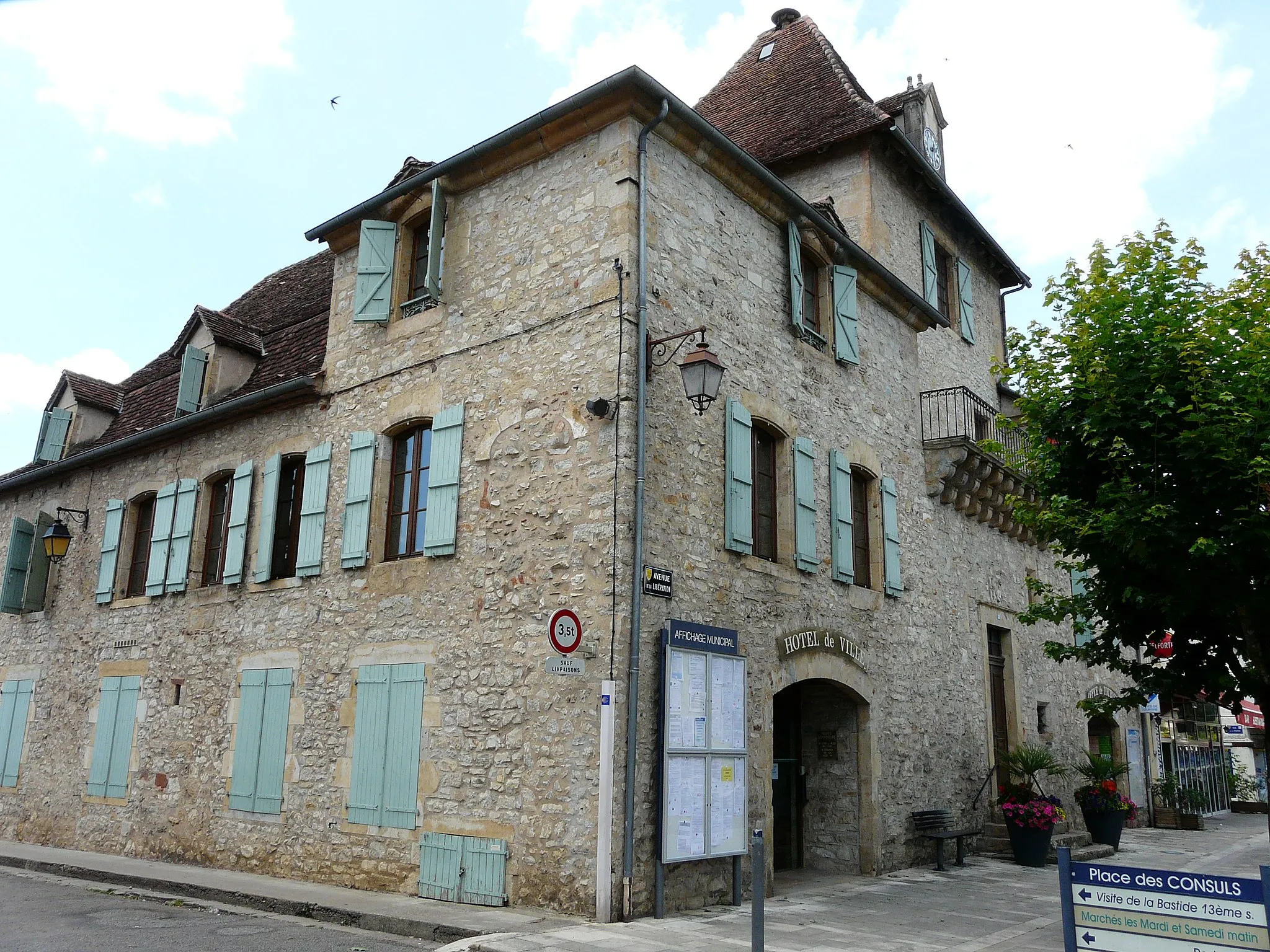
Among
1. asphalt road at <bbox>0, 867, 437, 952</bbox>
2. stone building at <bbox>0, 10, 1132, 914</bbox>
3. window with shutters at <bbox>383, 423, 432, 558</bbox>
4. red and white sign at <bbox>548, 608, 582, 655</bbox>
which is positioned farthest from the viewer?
window with shutters at <bbox>383, 423, 432, 558</bbox>

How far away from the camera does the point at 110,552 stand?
13648mm

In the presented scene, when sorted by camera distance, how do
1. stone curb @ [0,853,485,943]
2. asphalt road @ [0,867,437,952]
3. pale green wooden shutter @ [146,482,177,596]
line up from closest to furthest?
asphalt road @ [0,867,437,952]
stone curb @ [0,853,485,943]
pale green wooden shutter @ [146,482,177,596]

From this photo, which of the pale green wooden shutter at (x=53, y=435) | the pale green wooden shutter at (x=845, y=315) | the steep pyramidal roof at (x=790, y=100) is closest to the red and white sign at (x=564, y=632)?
the pale green wooden shutter at (x=845, y=315)

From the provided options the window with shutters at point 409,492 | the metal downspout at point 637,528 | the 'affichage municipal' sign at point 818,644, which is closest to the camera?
the metal downspout at point 637,528

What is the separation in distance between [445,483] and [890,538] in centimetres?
539

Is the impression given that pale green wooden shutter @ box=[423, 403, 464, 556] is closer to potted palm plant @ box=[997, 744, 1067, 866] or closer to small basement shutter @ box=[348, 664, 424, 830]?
small basement shutter @ box=[348, 664, 424, 830]

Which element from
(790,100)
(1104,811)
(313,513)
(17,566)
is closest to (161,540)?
(313,513)

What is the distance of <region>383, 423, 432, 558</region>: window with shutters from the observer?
1000 centimetres

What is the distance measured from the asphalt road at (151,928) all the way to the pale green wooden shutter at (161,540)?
13.0 ft

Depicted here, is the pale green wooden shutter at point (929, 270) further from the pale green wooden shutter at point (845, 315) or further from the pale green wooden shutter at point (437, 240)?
the pale green wooden shutter at point (437, 240)

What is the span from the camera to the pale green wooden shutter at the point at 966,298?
52.4ft

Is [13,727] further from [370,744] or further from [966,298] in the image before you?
[966,298]

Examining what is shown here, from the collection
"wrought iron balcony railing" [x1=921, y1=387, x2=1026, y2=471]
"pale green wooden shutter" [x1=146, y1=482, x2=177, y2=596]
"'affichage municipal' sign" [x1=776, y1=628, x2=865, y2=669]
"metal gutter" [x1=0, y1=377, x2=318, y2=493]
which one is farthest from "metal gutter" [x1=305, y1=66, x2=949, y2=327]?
"'affichage municipal' sign" [x1=776, y1=628, x2=865, y2=669]

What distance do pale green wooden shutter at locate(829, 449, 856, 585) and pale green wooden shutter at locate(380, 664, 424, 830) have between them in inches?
179
